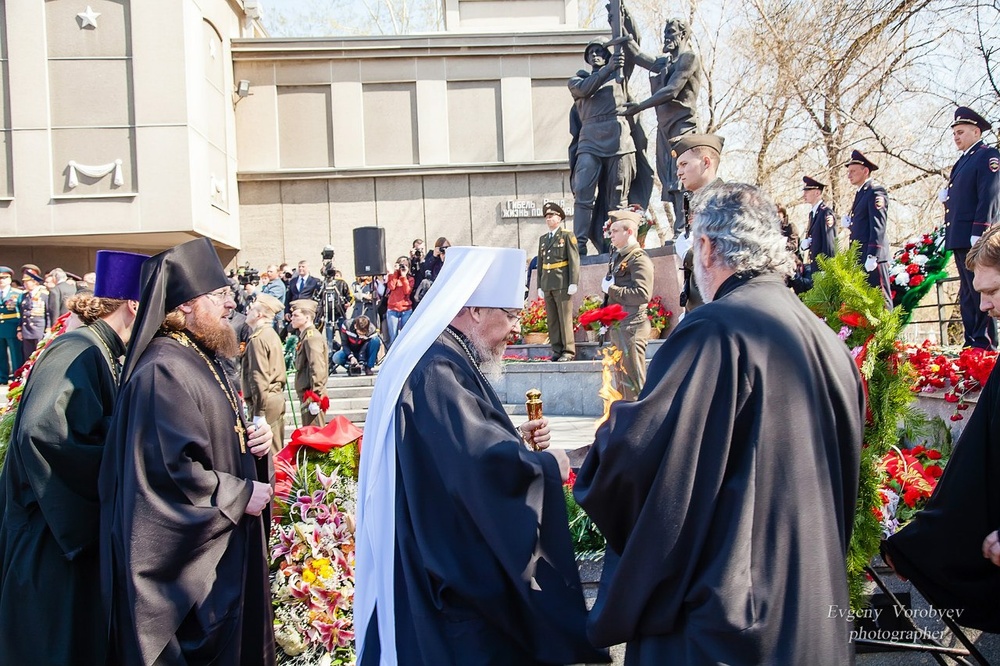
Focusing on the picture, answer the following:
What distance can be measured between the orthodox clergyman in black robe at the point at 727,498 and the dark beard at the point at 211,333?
201 cm

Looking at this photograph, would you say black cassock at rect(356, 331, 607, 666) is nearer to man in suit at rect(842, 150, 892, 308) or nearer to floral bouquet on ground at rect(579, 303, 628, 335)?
floral bouquet on ground at rect(579, 303, 628, 335)

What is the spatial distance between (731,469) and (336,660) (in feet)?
8.81

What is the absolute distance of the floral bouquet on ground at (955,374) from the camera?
16.9 feet

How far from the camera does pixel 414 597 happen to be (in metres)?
2.63

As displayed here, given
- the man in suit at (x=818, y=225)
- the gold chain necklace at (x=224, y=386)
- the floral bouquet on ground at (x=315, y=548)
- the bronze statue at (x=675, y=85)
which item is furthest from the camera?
the bronze statue at (x=675, y=85)

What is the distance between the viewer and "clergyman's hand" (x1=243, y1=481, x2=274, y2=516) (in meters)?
3.52

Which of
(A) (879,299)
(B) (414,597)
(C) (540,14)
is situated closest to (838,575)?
(B) (414,597)

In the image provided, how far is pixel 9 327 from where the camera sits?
15227mm

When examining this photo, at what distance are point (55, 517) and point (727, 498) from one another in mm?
2820

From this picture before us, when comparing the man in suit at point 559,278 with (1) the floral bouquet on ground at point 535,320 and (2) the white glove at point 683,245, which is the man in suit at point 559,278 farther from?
(2) the white glove at point 683,245

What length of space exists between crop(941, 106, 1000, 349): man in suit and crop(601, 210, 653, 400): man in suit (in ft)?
9.02

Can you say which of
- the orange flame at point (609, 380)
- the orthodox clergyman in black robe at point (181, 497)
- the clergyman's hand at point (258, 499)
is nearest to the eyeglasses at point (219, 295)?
the orthodox clergyman in black robe at point (181, 497)

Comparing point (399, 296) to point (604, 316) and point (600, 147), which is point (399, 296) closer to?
point (600, 147)

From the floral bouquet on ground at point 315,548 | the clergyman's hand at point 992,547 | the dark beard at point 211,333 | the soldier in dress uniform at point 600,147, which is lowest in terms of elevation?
the floral bouquet on ground at point 315,548
